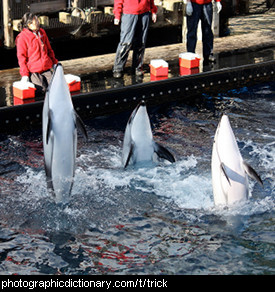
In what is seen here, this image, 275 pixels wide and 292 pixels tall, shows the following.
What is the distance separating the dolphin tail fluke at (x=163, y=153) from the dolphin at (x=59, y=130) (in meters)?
1.27

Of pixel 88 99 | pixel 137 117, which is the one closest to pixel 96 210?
pixel 137 117

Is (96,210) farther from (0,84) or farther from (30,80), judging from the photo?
(0,84)

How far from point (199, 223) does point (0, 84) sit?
483cm

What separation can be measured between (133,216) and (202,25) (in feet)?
17.2

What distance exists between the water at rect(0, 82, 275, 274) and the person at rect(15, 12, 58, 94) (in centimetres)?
85

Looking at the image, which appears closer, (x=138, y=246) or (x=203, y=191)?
(x=138, y=246)

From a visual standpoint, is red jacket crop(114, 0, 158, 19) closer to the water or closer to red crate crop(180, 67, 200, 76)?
red crate crop(180, 67, 200, 76)

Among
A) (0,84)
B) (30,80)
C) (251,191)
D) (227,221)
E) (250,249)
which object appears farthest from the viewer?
(0,84)

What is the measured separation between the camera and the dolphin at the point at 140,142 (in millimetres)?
7148

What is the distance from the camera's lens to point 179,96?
33.1 feet

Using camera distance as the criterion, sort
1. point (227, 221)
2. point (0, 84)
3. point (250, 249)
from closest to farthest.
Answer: point (250, 249)
point (227, 221)
point (0, 84)

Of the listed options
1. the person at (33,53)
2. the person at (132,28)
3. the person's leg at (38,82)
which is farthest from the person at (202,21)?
the person's leg at (38,82)

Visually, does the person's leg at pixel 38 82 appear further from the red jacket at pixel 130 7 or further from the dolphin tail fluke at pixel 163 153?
the dolphin tail fluke at pixel 163 153

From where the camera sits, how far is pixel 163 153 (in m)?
7.27
